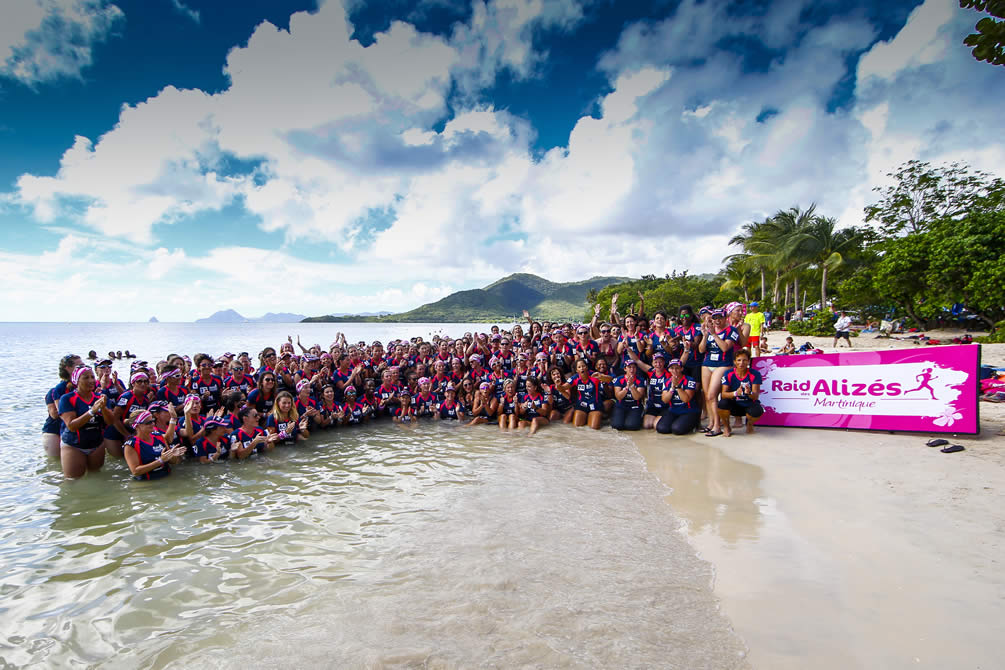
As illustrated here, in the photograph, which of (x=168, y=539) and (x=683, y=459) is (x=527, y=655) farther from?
(x=683, y=459)

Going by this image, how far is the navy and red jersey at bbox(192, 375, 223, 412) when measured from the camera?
845 cm

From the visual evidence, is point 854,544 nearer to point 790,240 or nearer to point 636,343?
point 636,343

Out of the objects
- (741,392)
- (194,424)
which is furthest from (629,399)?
(194,424)

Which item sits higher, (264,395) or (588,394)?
(264,395)

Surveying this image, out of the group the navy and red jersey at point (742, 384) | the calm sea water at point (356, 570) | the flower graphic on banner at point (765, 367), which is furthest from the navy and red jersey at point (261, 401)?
the flower graphic on banner at point (765, 367)

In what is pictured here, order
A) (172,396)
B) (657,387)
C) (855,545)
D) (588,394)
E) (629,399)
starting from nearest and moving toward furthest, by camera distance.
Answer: (855,545) < (172,396) < (657,387) < (629,399) < (588,394)

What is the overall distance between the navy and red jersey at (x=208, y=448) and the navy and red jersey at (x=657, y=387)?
26.9 feet

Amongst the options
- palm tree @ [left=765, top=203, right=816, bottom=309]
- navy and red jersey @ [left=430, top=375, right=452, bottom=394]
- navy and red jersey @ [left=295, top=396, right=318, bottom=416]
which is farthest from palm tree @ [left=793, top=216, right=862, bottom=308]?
navy and red jersey @ [left=295, top=396, right=318, bottom=416]

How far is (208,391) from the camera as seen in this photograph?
856 centimetres

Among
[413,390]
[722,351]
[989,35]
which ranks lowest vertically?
[413,390]

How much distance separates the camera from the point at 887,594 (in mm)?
3426

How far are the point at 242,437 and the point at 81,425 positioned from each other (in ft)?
7.09

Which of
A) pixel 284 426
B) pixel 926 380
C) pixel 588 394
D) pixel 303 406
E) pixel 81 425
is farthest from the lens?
pixel 588 394

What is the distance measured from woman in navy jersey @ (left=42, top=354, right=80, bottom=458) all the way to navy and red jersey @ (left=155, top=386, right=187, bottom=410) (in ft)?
4.19
